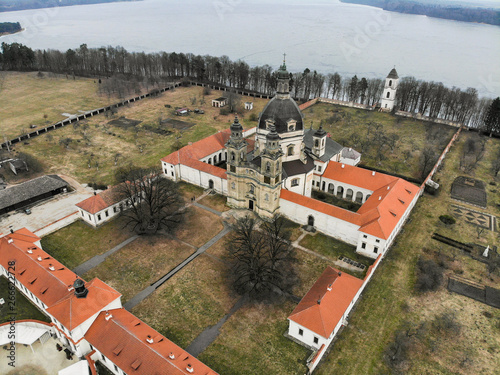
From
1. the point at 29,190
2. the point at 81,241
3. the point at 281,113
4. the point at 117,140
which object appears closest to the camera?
the point at 81,241

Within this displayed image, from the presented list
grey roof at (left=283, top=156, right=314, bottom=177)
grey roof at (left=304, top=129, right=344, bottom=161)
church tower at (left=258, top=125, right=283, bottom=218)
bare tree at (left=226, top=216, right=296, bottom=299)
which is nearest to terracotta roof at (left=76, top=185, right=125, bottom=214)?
bare tree at (left=226, top=216, right=296, bottom=299)

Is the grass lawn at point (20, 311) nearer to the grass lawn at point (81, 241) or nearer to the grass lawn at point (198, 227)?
the grass lawn at point (81, 241)

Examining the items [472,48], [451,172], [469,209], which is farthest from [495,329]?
[472,48]

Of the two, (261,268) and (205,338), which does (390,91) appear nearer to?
(261,268)

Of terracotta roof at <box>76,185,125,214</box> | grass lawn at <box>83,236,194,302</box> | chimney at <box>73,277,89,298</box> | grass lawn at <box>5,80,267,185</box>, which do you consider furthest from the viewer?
grass lawn at <box>5,80,267,185</box>

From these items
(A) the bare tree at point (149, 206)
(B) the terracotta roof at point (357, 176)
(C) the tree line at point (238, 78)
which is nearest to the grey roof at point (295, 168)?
(B) the terracotta roof at point (357, 176)

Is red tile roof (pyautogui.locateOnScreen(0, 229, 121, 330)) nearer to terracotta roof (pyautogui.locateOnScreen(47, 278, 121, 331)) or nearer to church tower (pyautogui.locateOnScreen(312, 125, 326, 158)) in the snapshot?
terracotta roof (pyautogui.locateOnScreen(47, 278, 121, 331))

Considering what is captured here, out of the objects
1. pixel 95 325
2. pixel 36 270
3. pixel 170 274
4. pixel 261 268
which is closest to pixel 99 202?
pixel 36 270
